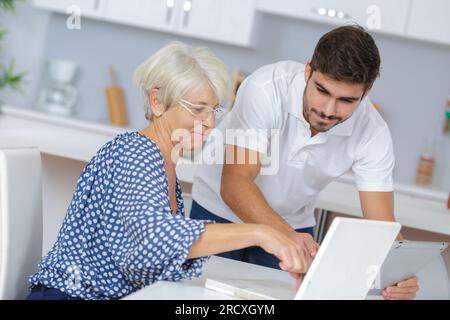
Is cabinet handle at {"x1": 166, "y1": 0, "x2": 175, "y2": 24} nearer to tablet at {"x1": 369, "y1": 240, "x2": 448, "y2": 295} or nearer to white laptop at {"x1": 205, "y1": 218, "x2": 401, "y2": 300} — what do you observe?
tablet at {"x1": 369, "y1": 240, "x2": 448, "y2": 295}

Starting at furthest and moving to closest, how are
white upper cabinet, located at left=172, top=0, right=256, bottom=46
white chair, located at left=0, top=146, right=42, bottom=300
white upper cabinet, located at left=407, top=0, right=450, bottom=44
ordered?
white upper cabinet, located at left=172, top=0, right=256, bottom=46, white upper cabinet, located at left=407, top=0, right=450, bottom=44, white chair, located at left=0, top=146, right=42, bottom=300

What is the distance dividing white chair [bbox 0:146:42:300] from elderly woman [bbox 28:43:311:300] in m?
0.07

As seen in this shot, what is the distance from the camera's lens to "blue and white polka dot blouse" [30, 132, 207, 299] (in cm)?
157

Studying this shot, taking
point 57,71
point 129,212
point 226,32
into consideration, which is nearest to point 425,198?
point 226,32

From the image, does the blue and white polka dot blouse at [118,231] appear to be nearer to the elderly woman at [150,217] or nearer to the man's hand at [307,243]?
the elderly woman at [150,217]

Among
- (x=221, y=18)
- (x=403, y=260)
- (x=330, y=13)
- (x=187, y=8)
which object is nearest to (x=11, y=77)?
(x=187, y=8)

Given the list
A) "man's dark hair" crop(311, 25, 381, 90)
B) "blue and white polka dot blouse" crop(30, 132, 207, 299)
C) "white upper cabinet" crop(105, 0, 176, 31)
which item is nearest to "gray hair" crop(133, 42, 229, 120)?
"blue and white polka dot blouse" crop(30, 132, 207, 299)

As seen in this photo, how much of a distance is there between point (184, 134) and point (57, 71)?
11.5 ft

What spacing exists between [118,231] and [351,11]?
10.4 ft

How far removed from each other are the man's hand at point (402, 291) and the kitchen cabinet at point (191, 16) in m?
2.95

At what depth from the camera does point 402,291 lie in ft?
6.32

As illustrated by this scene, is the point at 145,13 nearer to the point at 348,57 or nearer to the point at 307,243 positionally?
the point at 348,57

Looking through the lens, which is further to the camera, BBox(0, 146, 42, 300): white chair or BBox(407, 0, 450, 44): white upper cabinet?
BBox(407, 0, 450, 44): white upper cabinet

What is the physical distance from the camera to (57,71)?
5.19 meters
